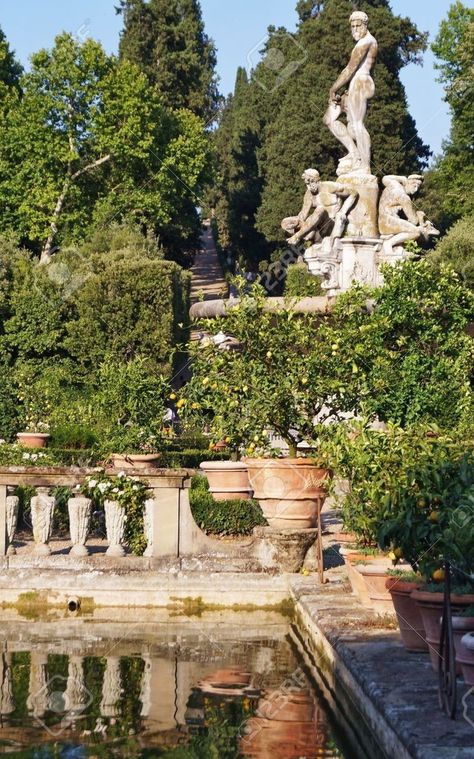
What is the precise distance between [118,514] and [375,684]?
4880 mm

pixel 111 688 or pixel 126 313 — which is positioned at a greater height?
pixel 126 313

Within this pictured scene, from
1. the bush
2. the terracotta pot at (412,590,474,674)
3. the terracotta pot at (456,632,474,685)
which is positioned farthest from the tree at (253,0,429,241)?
the terracotta pot at (456,632,474,685)

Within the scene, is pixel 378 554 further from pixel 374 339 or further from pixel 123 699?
pixel 374 339

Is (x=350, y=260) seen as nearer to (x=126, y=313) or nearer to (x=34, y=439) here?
(x=34, y=439)

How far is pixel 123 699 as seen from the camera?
7.70 m

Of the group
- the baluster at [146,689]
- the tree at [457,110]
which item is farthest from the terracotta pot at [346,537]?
the tree at [457,110]

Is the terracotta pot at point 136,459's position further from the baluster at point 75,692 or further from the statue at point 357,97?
the statue at point 357,97

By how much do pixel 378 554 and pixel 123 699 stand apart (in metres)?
2.42

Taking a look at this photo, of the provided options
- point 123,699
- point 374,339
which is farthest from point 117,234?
point 123,699

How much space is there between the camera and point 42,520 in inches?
448

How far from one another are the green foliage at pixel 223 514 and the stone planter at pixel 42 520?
2304 mm

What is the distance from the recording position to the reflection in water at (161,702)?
671 centimetres

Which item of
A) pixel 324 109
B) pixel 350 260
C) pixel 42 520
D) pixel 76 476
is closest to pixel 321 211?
pixel 350 260

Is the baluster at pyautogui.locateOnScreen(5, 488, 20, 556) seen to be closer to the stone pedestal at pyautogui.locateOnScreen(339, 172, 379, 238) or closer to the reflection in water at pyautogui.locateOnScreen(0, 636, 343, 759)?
the reflection in water at pyautogui.locateOnScreen(0, 636, 343, 759)
